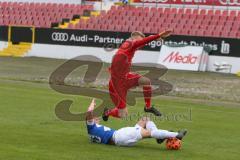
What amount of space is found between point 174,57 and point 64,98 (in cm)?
1487

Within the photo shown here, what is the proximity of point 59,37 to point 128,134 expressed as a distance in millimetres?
28549

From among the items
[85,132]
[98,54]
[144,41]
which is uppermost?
[144,41]

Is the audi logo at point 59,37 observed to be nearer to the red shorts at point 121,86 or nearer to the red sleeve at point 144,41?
the red shorts at point 121,86

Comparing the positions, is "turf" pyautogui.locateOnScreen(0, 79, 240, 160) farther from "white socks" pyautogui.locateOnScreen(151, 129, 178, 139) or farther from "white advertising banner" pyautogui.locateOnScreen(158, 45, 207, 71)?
"white advertising banner" pyautogui.locateOnScreen(158, 45, 207, 71)

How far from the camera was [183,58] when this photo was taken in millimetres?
33906

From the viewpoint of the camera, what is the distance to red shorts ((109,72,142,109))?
1391 centimetres

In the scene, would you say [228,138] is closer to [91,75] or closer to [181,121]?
[181,121]

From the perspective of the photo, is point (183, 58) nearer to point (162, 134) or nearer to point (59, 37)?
point (59, 37)

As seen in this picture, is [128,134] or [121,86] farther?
[121,86]

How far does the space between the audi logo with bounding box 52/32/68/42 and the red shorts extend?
81.3 ft

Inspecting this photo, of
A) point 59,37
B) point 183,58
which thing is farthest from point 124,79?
point 59,37

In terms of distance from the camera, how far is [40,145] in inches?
428

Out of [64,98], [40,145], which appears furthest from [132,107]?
[40,145]

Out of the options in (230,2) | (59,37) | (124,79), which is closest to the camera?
(124,79)
